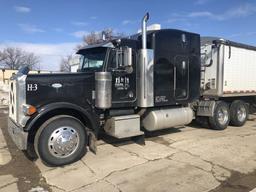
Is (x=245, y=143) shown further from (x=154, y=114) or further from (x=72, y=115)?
(x=72, y=115)

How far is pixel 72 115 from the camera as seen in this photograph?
6.49 meters

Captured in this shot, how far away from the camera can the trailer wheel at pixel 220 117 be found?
9.41 metres

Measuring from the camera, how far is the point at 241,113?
1052 centimetres

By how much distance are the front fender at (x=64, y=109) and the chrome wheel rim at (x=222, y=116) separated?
15.2ft

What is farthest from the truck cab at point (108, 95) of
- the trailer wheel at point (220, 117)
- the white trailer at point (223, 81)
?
the trailer wheel at point (220, 117)

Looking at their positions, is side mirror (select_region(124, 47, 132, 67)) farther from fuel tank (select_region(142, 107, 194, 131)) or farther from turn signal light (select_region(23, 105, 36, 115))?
turn signal light (select_region(23, 105, 36, 115))

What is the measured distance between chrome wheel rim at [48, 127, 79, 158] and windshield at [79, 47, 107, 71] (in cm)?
179

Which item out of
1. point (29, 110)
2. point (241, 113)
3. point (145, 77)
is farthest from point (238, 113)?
point (29, 110)

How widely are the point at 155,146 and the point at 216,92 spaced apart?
11.0 feet

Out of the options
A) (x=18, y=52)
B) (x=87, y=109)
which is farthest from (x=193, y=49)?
(x=18, y=52)

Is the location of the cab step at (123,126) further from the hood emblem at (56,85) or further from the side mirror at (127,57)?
the hood emblem at (56,85)

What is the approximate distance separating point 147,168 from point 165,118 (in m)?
2.39

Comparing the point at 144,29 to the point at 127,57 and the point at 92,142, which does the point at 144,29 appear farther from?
the point at 92,142

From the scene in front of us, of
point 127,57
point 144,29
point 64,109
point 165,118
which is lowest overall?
point 165,118
